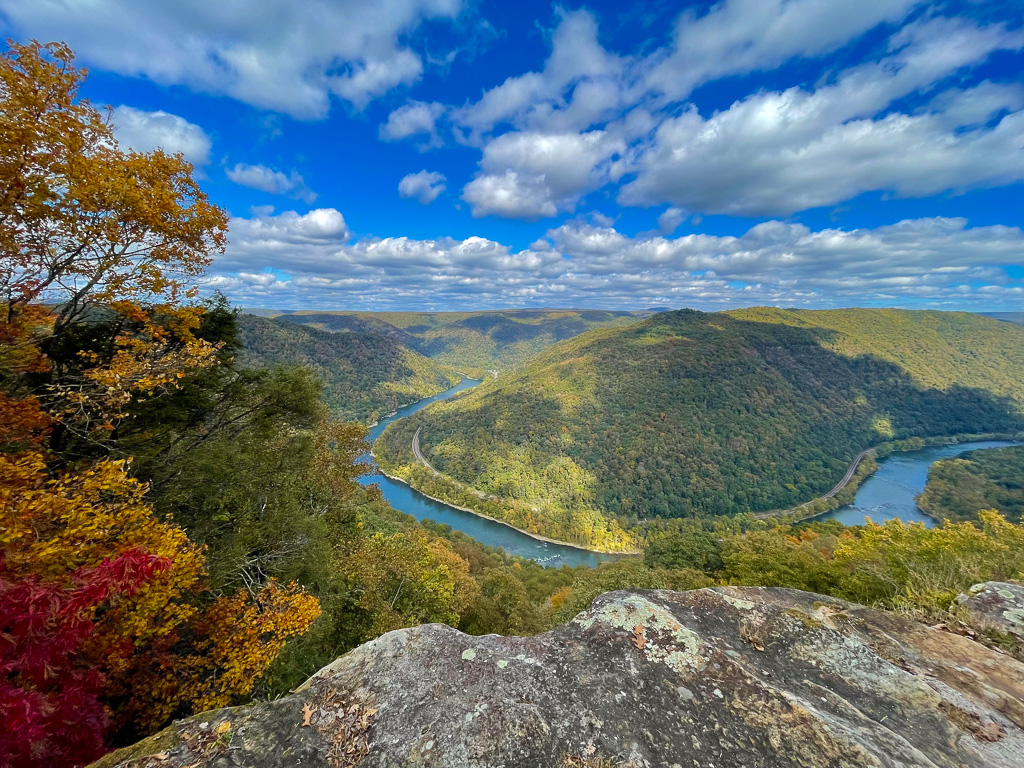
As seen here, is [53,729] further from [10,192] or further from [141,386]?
[10,192]

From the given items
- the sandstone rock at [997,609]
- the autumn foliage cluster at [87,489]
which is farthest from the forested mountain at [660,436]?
the autumn foliage cluster at [87,489]

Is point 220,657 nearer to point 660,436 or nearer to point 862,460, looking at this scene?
point 660,436

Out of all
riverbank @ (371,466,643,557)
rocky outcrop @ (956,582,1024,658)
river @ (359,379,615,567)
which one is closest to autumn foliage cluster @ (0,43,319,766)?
rocky outcrop @ (956,582,1024,658)

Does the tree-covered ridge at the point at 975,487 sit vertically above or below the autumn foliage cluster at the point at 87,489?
below

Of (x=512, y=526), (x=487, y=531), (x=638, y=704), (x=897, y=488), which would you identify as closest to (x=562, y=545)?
(x=512, y=526)

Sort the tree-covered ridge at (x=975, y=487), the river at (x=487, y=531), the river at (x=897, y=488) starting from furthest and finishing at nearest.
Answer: the river at (x=897, y=488) → the river at (x=487, y=531) → the tree-covered ridge at (x=975, y=487)

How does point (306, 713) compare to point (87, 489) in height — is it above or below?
below

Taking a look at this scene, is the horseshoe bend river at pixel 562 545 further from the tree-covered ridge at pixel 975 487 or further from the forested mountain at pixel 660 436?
the forested mountain at pixel 660 436
